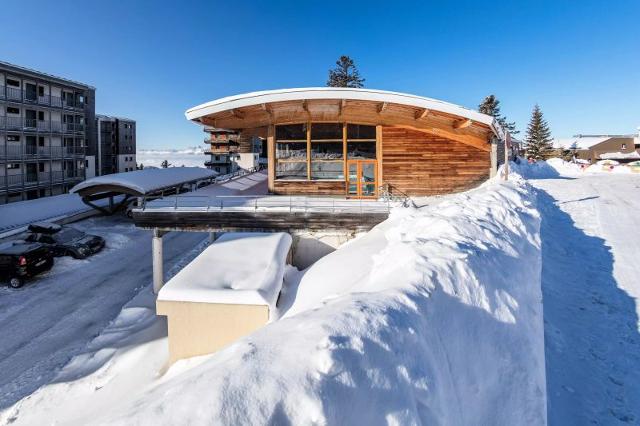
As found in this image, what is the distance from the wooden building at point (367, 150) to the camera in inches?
593

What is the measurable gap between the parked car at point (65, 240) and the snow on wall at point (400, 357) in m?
15.6

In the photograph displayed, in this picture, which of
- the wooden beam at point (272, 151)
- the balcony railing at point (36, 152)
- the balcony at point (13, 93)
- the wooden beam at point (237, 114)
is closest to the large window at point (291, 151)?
the wooden beam at point (272, 151)

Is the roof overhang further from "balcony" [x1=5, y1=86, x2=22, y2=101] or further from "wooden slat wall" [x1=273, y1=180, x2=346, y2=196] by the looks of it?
"balcony" [x1=5, y1=86, x2=22, y2=101]

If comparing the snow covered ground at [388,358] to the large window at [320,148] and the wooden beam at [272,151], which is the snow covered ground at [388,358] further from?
the wooden beam at [272,151]

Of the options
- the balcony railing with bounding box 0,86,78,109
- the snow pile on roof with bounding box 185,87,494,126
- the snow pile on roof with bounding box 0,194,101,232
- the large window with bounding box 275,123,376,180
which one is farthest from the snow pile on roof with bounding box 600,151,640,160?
the balcony railing with bounding box 0,86,78,109

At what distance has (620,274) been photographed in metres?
9.95

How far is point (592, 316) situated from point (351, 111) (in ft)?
34.2

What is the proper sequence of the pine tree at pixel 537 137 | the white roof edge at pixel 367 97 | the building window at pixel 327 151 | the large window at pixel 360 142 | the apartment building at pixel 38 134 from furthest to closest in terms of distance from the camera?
1. the pine tree at pixel 537 137
2. the apartment building at pixel 38 134
3. the building window at pixel 327 151
4. the large window at pixel 360 142
5. the white roof edge at pixel 367 97

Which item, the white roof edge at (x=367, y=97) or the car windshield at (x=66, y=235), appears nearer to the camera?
the white roof edge at (x=367, y=97)

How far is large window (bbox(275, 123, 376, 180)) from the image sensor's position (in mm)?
15500

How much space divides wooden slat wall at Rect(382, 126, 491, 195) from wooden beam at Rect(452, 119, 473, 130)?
25.2 inches

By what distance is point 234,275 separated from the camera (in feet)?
27.2

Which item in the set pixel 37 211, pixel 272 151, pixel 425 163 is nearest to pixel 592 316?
pixel 425 163

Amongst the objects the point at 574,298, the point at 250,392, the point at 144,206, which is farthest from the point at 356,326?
the point at 144,206
